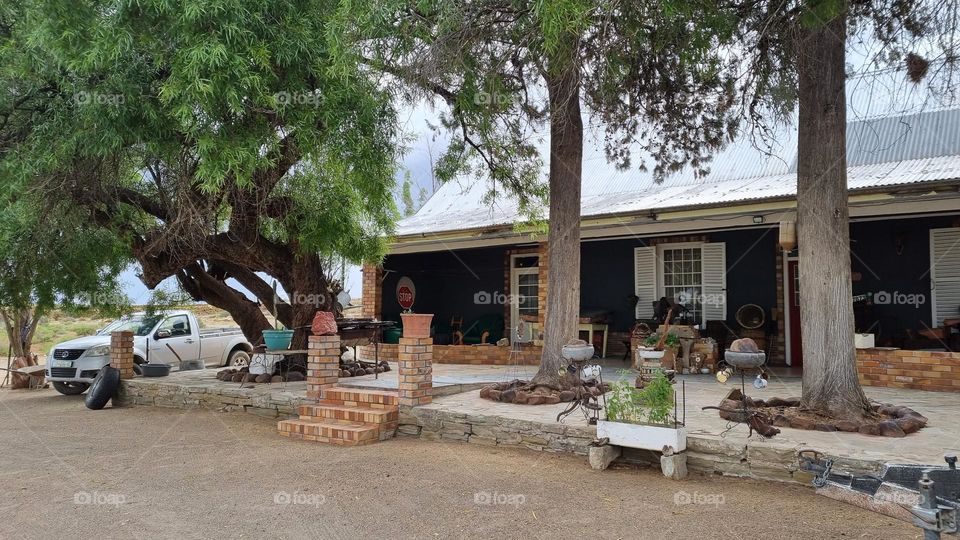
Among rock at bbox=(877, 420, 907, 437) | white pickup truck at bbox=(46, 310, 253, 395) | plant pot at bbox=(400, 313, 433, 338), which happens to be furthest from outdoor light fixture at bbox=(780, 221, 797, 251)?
white pickup truck at bbox=(46, 310, 253, 395)

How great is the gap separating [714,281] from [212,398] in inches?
325

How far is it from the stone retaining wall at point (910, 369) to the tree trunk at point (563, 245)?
13.0 ft

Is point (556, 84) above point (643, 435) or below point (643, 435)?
above

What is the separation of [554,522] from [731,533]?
1.10 metres

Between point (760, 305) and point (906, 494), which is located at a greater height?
point (760, 305)

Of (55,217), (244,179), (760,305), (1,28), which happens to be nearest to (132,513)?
(244,179)

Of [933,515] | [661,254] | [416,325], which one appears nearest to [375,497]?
[416,325]

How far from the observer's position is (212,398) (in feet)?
30.4

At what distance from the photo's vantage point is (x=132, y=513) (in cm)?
478

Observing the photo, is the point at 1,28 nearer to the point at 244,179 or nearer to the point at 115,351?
the point at 244,179

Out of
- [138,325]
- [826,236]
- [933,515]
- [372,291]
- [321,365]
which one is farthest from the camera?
[372,291]

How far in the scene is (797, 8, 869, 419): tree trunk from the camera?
575 centimetres

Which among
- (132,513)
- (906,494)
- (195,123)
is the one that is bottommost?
(132,513)

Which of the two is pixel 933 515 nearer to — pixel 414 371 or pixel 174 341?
pixel 414 371
